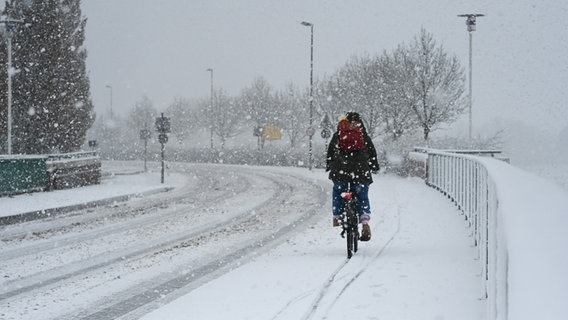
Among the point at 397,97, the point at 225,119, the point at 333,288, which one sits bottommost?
the point at 333,288

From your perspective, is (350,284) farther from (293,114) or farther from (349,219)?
(293,114)

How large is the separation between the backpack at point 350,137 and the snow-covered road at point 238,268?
1.54 meters

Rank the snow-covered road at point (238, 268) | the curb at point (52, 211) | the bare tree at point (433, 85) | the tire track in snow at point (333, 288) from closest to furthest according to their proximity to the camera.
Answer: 1. the tire track in snow at point (333, 288)
2. the snow-covered road at point (238, 268)
3. the curb at point (52, 211)
4. the bare tree at point (433, 85)

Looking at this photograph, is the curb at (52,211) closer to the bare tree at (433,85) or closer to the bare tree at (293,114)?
the bare tree at (433,85)

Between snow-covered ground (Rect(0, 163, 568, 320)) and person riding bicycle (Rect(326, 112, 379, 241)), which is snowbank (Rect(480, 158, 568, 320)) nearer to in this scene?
A: snow-covered ground (Rect(0, 163, 568, 320))

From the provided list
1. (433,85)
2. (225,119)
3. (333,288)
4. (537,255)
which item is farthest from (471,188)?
(225,119)

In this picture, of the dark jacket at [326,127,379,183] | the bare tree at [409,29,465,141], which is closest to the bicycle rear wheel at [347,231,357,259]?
the dark jacket at [326,127,379,183]

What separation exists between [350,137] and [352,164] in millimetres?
395

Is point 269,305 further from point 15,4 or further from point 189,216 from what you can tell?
point 15,4

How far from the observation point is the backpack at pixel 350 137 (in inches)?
342

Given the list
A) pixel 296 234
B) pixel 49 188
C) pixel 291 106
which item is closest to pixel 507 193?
pixel 296 234

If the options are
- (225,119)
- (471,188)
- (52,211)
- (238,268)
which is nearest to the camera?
(238,268)

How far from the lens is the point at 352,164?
8.61 m

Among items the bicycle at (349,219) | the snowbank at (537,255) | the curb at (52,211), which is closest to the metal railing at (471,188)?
the bicycle at (349,219)
